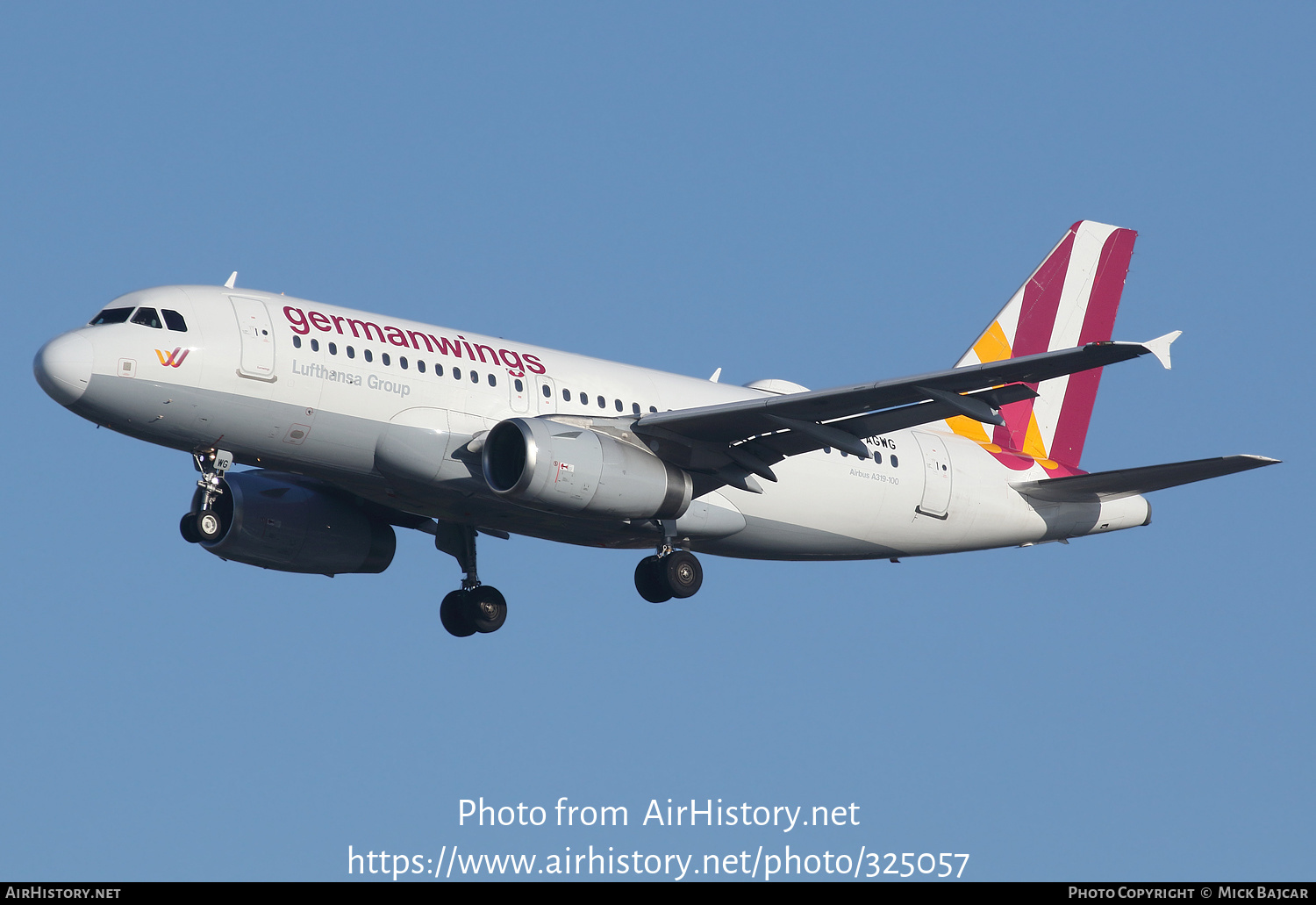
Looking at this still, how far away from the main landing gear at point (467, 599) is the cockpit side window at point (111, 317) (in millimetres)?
9771

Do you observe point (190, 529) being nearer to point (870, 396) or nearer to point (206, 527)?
point (206, 527)

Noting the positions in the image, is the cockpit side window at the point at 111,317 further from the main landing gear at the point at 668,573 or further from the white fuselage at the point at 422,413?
the main landing gear at the point at 668,573

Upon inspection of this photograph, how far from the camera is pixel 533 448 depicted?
32.0m

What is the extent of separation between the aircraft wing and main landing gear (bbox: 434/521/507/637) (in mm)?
6769

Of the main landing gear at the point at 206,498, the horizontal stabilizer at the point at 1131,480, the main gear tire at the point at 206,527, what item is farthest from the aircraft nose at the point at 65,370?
the horizontal stabilizer at the point at 1131,480

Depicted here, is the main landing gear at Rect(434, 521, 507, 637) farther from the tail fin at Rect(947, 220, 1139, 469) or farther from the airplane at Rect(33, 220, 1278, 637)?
the tail fin at Rect(947, 220, 1139, 469)

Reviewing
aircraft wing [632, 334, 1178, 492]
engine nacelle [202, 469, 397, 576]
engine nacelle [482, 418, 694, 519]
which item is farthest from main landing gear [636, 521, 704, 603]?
engine nacelle [202, 469, 397, 576]

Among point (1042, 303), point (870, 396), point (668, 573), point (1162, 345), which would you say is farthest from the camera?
point (1042, 303)

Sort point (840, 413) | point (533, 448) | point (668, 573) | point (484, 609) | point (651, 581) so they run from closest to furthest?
point (533, 448)
point (840, 413)
point (668, 573)
point (651, 581)
point (484, 609)

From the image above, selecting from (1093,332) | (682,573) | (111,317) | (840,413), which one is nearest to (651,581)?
(682,573)

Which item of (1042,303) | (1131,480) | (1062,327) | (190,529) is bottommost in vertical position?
(190,529)

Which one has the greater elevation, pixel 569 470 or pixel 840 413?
pixel 840 413

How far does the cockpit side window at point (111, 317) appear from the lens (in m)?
31.7

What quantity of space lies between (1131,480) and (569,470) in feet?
43.3
